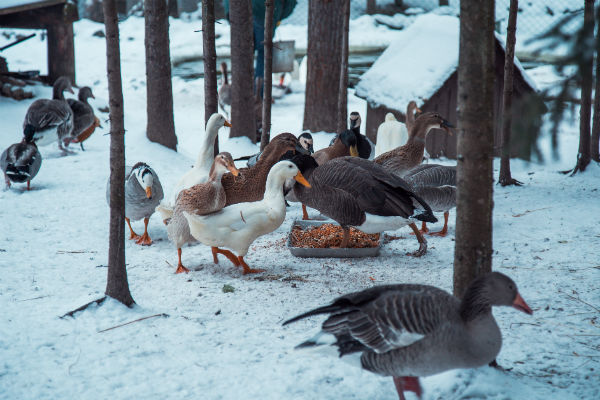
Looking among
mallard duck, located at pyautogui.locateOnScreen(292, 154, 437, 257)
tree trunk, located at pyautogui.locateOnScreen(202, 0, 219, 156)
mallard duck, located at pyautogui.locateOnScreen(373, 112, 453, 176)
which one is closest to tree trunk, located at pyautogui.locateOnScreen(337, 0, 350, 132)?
mallard duck, located at pyautogui.locateOnScreen(373, 112, 453, 176)

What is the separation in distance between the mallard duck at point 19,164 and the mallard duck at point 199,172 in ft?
7.85

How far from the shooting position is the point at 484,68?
9.95 feet

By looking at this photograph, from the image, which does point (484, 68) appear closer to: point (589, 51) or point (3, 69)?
point (589, 51)

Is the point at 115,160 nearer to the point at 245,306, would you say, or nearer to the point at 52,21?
the point at 245,306

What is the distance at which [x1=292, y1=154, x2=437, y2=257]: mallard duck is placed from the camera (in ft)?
17.3

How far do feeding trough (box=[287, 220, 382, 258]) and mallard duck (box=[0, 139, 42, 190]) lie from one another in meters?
3.68

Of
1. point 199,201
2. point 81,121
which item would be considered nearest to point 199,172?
point 199,201

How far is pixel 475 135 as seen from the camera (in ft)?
10.1

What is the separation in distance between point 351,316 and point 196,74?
16.6 metres

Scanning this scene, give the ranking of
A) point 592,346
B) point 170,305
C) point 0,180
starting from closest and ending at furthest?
point 592,346, point 170,305, point 0,180

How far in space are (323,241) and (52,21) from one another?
9.51m

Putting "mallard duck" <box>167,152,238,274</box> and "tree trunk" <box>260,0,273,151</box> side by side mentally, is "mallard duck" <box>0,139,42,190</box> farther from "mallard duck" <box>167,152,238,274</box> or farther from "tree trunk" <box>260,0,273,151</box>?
"mallard duck" <box>167,152,238,274</box>

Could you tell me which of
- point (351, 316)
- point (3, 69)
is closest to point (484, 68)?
point (351, 316)

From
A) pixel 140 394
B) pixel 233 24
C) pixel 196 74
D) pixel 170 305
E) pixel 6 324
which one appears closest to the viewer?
pixel 140 394
